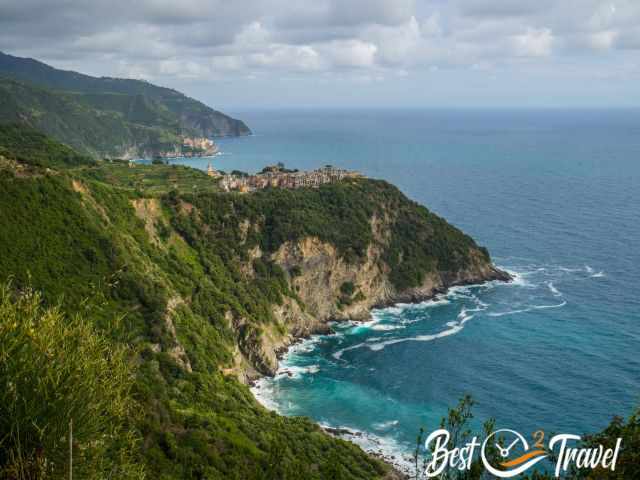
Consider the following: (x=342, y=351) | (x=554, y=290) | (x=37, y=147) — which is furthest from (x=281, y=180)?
(x=554, y=290)

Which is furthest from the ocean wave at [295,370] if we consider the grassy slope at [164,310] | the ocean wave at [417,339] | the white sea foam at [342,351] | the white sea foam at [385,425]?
the white sea foam at [385,425]

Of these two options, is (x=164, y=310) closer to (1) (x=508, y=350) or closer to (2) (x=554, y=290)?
(1) (x=508, y=350)

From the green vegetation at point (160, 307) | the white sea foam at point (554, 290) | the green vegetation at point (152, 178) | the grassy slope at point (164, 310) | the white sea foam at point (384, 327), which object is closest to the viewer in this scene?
the green vegetation at point (160, 307)

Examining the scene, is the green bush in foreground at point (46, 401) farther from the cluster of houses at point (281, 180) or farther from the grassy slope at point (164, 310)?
the cluster of houses at point (281, 180)

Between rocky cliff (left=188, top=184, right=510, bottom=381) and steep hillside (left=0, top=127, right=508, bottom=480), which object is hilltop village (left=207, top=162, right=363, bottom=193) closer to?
steep hillside (left=0, top=127, right=508, bottom=480)

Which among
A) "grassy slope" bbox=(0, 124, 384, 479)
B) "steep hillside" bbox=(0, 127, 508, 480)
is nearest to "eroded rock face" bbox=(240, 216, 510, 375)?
"steep hillside" bbox=(0, 127, 508, 480)

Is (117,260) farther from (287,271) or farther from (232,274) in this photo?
(287,271)
